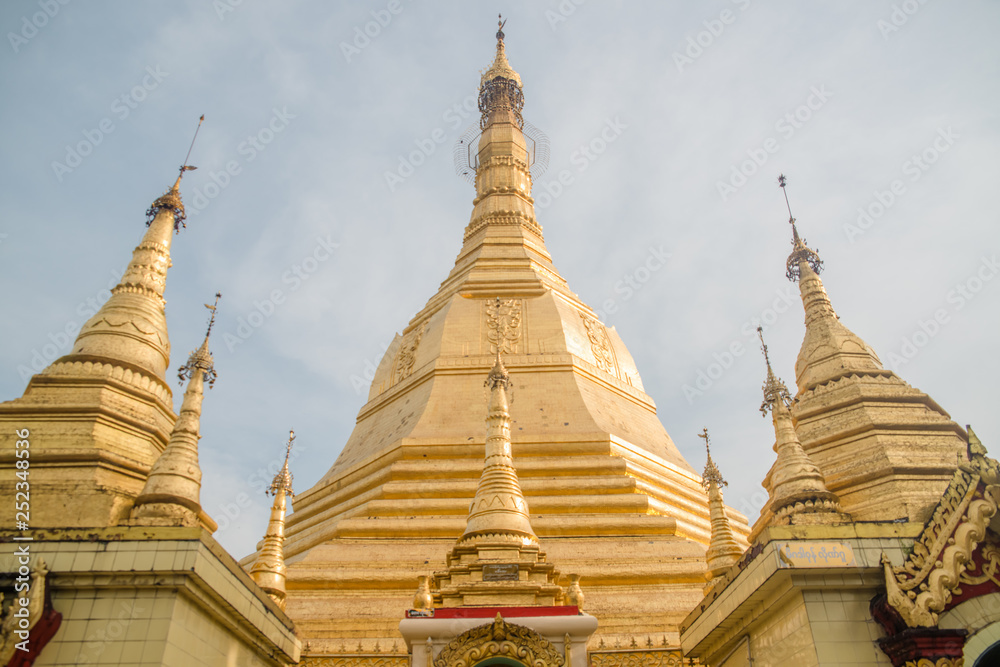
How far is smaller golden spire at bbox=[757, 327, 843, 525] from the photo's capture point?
41.4 feet

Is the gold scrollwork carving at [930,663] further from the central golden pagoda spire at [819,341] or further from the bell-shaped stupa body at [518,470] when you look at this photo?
the central golden pagoda spire at [819,341]

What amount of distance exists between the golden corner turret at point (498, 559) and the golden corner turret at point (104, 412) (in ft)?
19.4

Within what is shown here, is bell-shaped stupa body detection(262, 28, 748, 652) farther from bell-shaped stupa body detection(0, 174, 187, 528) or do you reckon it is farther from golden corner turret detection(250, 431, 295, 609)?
bell-shaped stupa body detection(0, 174, 187, 528)

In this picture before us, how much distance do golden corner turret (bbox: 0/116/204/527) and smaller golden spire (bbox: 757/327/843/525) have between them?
11.3m

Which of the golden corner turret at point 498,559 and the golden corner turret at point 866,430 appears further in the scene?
the golden corner turret at point 866,430

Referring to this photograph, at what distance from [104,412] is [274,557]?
433 cm

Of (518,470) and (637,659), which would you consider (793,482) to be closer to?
(637,659)

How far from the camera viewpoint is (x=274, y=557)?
47.6 feet

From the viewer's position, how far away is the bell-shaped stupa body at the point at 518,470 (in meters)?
15.3

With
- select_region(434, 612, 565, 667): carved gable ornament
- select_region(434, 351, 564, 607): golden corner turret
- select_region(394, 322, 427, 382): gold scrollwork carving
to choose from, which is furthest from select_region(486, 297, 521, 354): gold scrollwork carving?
select_region(434, 612, 565, 667): carved gable ornament

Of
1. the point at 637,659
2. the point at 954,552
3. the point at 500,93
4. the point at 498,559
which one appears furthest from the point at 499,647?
the point at 500,93

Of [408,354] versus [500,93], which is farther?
[500,93]

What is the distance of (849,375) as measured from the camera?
17.9 m

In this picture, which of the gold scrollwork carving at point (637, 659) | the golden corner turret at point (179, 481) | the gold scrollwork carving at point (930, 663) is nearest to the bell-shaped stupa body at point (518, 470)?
the gold scrollwork carving at point (637, 659)
